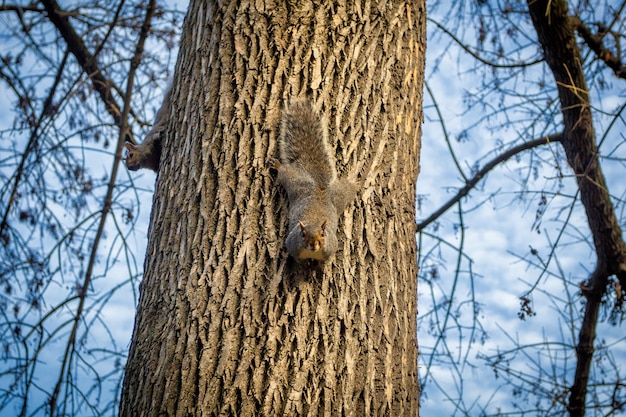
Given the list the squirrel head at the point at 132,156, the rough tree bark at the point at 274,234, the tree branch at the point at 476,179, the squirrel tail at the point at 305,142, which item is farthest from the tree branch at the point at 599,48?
the squirrel head at the point at 132,156

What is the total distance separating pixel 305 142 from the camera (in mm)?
1952

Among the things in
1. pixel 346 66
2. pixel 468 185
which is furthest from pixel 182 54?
pixel 468 185

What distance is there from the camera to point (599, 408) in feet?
11.6

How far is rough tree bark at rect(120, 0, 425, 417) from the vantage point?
69.1 inches

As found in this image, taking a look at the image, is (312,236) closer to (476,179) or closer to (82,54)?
(476,179)

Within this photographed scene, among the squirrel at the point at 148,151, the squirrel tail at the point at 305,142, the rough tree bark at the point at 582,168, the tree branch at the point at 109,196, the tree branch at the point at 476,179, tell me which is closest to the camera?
the squirrel tail at the point at 305,142

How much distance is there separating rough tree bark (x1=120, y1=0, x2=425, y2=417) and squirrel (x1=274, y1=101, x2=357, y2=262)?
0.04m

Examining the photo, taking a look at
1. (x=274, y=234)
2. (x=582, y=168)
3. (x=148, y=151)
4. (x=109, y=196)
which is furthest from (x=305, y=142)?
(x=582, y=168)

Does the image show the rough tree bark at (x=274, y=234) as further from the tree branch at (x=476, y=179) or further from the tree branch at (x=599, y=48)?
the tree branch at (x=599, y=48)

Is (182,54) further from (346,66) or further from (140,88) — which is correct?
(140,88)

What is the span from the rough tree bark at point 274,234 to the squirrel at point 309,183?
1.5 inches

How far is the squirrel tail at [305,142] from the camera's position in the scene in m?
1.93

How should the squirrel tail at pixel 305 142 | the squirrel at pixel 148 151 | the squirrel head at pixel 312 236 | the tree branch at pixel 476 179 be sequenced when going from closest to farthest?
1. the squirrel head at pixel 312 236
2. the squirrel tail at pixel 305 142
3. the squirrel at pixel 148 151
4. the tree branch at pixel 476 179

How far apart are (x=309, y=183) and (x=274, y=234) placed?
0.23 m
